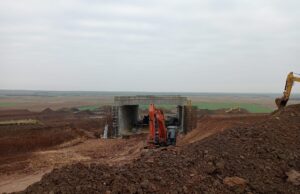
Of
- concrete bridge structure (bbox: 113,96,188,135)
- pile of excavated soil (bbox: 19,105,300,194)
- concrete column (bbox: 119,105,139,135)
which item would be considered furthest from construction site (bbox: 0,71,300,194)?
concrete column (bbox: 119,105,139,135)

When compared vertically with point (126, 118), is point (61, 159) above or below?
below

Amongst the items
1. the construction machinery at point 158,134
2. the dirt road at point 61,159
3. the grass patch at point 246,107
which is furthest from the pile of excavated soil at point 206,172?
the grass patch at point 246,107

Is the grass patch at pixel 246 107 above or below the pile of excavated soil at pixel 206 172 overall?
below

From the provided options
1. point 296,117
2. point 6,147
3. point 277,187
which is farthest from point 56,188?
point 6,147

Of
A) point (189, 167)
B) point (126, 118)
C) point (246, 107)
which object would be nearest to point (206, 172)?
point (189, 167)

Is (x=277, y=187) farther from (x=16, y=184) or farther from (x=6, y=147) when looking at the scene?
(x=6, y=147)

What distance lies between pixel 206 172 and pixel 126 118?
1180 inches

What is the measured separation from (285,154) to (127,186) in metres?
5.85

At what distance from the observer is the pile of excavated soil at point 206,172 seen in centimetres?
1093

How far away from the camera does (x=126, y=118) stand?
4222cm

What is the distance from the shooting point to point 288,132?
16.8 meters

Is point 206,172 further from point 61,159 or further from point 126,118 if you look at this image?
point 126,118

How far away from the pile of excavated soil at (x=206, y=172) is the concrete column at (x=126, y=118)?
23.9m

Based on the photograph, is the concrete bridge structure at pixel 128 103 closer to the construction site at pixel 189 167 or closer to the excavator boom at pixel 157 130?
the construction site at pixel 189 167
